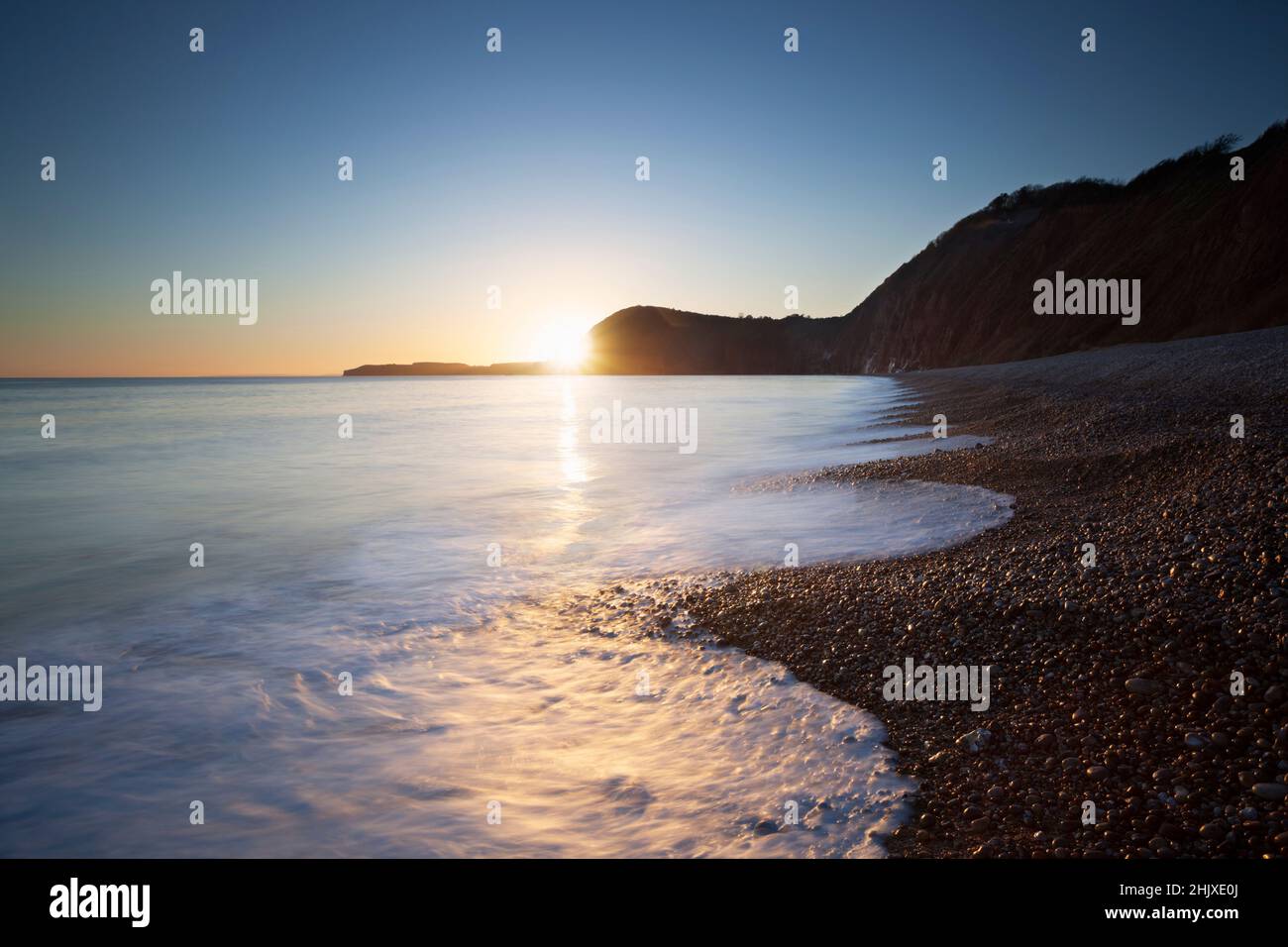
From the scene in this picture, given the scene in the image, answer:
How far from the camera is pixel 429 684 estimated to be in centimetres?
662

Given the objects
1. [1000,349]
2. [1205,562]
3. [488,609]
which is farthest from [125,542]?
[1000,349]

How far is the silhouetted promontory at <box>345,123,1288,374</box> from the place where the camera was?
53781mm

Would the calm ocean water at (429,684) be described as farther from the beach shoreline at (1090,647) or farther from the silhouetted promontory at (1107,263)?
the silhouetted promontory at (1107,263)

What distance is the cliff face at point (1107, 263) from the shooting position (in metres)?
53.7

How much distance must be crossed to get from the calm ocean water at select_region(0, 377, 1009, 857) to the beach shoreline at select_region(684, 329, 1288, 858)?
0.50 metres

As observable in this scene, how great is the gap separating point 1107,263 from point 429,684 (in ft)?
274

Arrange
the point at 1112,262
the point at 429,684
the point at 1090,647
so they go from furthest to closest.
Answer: the point at 1112,262, the point at 429,684, the point at 1090,647

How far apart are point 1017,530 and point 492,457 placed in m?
21.3

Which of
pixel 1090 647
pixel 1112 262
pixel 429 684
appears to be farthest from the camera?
pixel 1112 262

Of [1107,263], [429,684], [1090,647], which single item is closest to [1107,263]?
[1107,263]

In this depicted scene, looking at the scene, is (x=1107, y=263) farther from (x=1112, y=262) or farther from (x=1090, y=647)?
(x=1090, y=647)

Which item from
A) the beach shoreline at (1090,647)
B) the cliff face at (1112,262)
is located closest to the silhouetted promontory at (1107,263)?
the cliff face at (1112,262)

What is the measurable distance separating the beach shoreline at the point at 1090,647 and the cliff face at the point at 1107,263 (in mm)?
55543

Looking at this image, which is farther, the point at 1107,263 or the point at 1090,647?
the point at 1107,263
